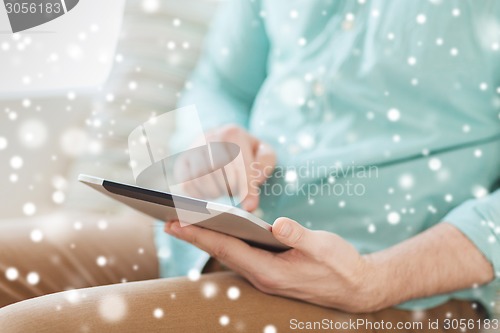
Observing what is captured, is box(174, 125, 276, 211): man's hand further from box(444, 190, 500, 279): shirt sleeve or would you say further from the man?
box(444, 190, 500, 279): shirt sleeve

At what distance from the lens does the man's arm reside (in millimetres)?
715

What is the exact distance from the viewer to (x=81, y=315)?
1.99ft

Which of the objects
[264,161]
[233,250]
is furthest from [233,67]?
[233,250]

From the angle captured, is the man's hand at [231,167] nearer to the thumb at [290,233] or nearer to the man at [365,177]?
the man at [365,177]

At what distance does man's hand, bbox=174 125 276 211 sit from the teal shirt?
39 millimetres

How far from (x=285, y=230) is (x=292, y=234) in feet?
0.04

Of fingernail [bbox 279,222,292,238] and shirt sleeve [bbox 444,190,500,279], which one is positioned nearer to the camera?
fingernail [bbox 279,222,292,238]

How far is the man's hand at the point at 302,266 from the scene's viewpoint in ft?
2.12

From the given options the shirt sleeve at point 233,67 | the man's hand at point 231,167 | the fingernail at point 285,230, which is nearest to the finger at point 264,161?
the man's hand at point 231,167

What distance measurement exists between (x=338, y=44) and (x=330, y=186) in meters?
0.22

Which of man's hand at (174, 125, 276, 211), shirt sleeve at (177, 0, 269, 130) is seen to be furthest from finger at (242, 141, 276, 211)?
shirt sleeve at (177, 0, 269, 130)

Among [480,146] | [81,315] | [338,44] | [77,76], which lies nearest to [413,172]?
[480,146]

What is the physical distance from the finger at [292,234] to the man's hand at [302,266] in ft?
0.04

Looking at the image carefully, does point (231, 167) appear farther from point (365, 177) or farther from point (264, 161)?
point (365, 177)
